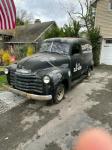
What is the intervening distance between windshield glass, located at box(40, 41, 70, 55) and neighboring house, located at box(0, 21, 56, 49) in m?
18.9

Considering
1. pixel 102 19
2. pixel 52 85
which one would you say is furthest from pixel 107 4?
pixel 52 85

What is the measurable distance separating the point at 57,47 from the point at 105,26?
9002 mm

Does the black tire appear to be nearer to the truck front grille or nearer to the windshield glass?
the truck front grille

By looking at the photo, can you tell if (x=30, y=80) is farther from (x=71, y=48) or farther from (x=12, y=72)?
(x=71, y=48)

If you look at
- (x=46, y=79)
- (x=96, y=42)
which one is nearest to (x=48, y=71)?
(x=46, y=79)

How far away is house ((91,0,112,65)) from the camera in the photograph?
15.7 meters

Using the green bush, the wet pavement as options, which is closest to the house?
the green bush

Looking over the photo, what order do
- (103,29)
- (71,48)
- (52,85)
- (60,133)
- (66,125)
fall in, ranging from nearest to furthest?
(60,133), (66,125), (52,85), (71,48), (103,29)

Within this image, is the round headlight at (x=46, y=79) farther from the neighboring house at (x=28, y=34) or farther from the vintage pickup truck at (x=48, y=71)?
the neighboring house at (x=28, y=34)

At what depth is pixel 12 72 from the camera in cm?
725

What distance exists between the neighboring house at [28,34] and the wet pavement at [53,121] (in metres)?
20.9

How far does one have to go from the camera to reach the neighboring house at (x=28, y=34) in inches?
1101

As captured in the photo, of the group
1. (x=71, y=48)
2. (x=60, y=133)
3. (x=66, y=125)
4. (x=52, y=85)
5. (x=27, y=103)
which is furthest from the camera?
(x=71, y=48)

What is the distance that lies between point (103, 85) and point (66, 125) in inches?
189
